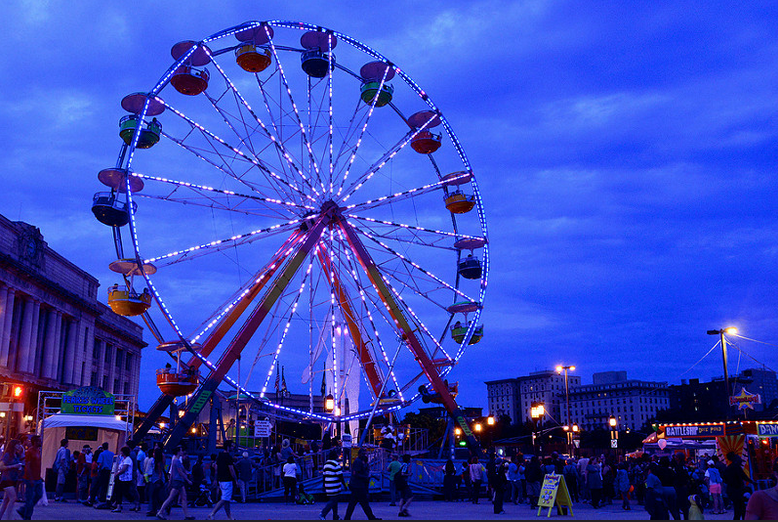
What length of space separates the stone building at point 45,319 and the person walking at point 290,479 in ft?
90.2

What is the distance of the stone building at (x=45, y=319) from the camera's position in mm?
45281

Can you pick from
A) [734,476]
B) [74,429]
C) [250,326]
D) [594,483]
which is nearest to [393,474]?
[594,483]

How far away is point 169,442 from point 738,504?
18.4 m

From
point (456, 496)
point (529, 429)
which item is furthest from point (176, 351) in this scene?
point (529, 429)

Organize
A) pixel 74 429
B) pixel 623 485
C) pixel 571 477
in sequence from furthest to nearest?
pixel 74 429
pixel 623 485
pixel 571 477

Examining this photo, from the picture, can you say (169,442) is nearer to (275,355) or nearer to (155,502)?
(275,355)

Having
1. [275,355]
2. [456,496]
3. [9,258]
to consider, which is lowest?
[456,496]

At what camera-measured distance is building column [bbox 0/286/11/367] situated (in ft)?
146

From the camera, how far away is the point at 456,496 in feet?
88.7

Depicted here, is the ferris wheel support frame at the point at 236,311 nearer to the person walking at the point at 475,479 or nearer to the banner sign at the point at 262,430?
the banner sign at the point at 262,430

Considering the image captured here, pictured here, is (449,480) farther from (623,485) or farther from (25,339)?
(25,339)

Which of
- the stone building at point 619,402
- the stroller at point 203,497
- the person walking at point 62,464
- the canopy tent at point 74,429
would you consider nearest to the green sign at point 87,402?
the canopy tent at point 74,429

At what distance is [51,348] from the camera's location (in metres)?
51.8

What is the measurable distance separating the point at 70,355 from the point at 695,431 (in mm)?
44029
